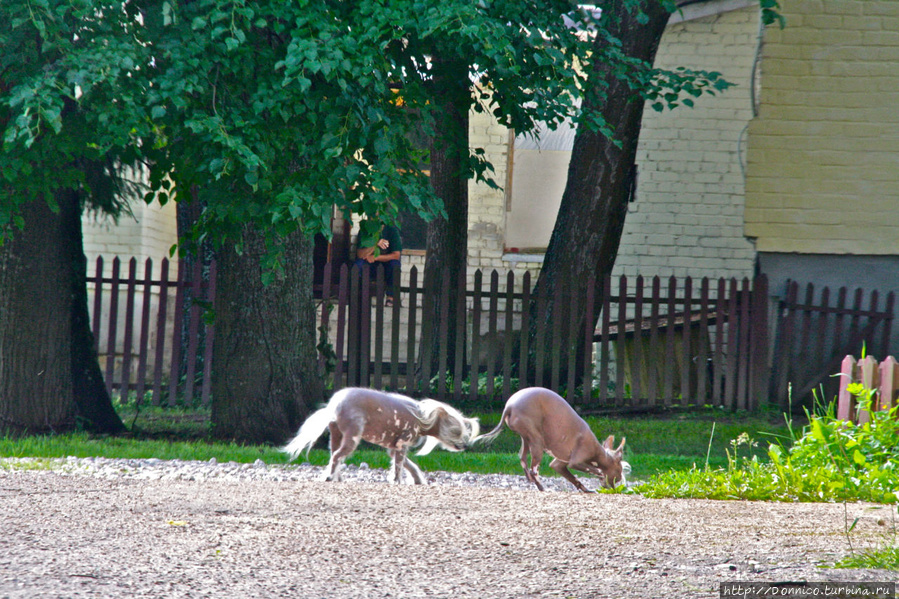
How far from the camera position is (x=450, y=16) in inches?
237

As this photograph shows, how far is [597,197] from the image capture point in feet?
35.4

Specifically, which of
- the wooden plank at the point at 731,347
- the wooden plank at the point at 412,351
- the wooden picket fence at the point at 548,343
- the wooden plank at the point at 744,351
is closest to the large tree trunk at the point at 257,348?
the wooden picket fence at the point at 548,343

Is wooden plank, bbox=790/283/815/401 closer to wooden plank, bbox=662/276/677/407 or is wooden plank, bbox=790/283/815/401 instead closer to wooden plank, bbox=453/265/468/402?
wooden plank, bbox=662/276/677/407

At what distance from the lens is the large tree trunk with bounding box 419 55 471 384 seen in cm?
752

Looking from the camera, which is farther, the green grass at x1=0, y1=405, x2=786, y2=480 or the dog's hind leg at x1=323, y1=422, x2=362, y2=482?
the green grass at x1=0, y1=405, x2=786, y2=480

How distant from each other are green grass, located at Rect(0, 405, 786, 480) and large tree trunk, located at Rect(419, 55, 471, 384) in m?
1.36

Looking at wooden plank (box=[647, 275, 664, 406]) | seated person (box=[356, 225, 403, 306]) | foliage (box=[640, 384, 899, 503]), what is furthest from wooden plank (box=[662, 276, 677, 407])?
foliage (box=[640, 384, 899, 503])

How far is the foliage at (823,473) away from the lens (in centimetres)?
488

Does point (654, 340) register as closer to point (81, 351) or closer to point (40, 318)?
point (81, 351)

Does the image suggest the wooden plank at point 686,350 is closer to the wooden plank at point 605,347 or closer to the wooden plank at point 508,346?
the wooden plank at point 605,347

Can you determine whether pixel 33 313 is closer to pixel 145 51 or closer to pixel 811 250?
pixel 145 51

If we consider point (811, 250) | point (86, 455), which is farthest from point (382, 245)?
point (86, 455)

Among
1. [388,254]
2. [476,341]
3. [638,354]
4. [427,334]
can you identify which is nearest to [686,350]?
[638,354]

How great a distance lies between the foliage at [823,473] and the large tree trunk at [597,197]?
4.87 m
